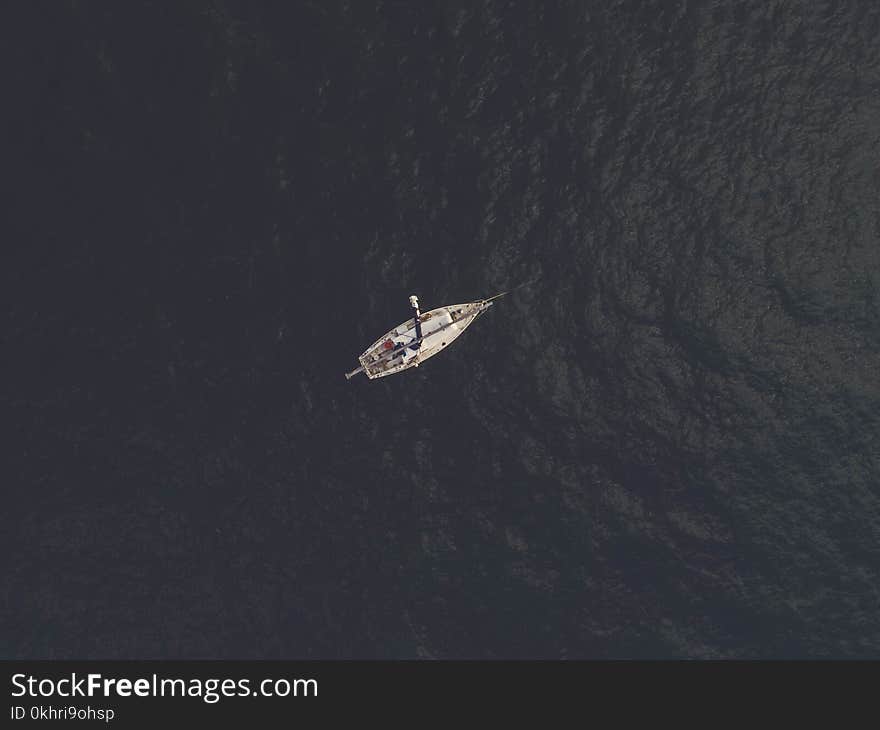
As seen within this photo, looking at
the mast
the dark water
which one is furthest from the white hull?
the dark water

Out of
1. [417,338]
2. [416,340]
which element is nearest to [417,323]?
[417,338]

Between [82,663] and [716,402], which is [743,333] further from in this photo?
[82,663]

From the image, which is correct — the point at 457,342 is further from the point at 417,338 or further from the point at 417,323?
the point at 417,323

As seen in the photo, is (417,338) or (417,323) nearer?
(417,323)

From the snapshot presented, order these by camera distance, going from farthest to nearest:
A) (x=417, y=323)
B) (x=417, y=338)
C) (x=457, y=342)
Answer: (x=457, y=342) < (x=417, y=338) < (x=417, y=323)

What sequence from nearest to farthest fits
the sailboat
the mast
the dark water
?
the dark water < the mast < the sailboat

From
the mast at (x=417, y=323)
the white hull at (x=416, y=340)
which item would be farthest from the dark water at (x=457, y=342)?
the mast at (x=417, y=323)

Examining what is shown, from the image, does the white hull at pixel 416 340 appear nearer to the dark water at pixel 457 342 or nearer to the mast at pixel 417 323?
the mast at pixel 417 323

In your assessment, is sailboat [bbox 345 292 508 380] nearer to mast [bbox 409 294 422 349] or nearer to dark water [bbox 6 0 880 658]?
mast [bbox 409 294 422 349]
